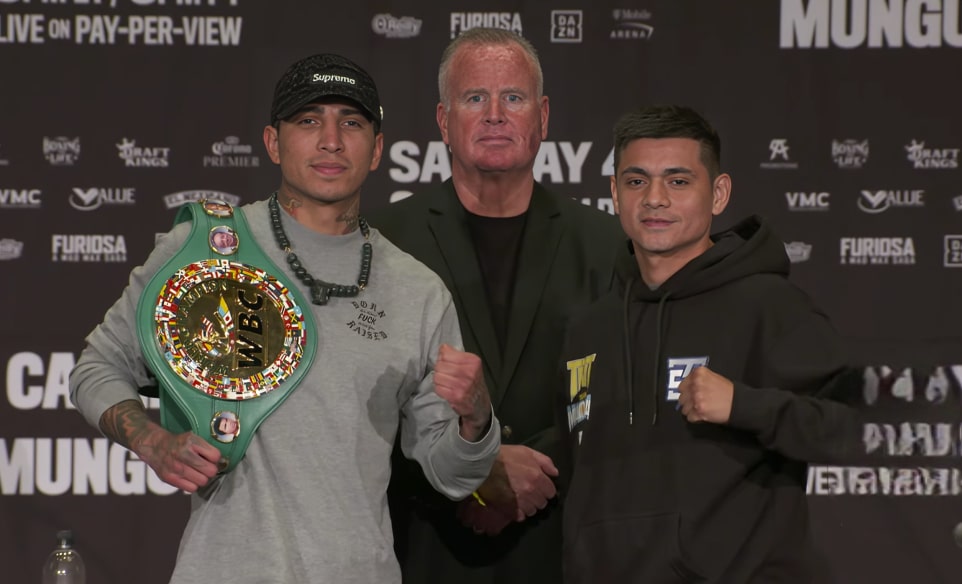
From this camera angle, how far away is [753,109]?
12.8 ft

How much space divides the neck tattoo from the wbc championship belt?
0.10 feet

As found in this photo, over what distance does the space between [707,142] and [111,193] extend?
229 centimetres

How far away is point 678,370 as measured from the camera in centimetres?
211

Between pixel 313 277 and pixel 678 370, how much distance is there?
2.16 ft

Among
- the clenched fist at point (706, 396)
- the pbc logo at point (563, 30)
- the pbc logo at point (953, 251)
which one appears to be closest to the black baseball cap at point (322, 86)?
the clenched fist at point (706, 396)

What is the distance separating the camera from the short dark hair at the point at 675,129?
2.26 m

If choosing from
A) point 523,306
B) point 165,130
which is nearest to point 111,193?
point 165,130

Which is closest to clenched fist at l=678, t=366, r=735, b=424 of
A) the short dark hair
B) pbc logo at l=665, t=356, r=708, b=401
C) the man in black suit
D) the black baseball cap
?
pbc logo at l=665, t=356, r=708, b=401

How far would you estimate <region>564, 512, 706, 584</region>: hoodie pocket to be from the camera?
200 cm

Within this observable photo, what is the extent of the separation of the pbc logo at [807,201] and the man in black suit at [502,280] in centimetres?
125

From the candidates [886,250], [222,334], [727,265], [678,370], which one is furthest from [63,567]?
[886,250]

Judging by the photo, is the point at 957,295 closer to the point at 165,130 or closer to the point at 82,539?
the point at 165,130

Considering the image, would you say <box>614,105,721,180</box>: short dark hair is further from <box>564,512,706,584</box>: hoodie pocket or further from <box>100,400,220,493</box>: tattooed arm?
<box>100,400,220,493</box>: tattooed arm

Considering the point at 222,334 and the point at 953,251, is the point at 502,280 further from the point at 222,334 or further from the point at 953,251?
the point at 953,251
